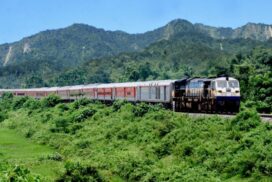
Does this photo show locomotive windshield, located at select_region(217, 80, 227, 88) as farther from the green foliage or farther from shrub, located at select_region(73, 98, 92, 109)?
shrub, located at select_region(73, 98, 92, 109)

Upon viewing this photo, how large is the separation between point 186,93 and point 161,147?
1314 centimetres

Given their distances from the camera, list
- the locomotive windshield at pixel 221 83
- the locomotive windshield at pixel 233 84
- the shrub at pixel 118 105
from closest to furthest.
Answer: the locomotive windshield at pixel 221 83
the locomotive windshield at pixel 233 84
the shrub at pixel 118 105

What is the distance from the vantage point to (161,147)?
1559 inches

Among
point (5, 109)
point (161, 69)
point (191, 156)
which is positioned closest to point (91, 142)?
point (191, 156)

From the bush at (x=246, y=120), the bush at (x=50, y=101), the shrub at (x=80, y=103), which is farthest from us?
the bush at (x=50, y=101)

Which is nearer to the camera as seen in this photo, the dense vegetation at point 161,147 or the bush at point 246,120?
the dense vegetation at point 161,147

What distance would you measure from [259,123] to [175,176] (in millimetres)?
7891

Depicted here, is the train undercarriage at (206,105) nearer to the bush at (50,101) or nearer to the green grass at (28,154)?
the green grass at (28,154)

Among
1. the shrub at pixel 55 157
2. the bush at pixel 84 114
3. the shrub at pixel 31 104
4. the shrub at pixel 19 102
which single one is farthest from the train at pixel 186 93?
the shrub at pixel 19 102

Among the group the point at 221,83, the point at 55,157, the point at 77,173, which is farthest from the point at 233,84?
the point at 77,173

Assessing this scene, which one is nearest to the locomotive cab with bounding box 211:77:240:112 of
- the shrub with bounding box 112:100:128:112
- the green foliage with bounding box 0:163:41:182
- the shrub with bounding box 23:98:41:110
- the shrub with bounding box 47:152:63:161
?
the shrub with bounding box 47:152:63:161

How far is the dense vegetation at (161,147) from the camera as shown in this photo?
3004 cm

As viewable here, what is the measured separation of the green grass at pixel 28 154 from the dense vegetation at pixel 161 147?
1390 millimetres

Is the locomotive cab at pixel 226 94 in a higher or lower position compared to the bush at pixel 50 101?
higher
